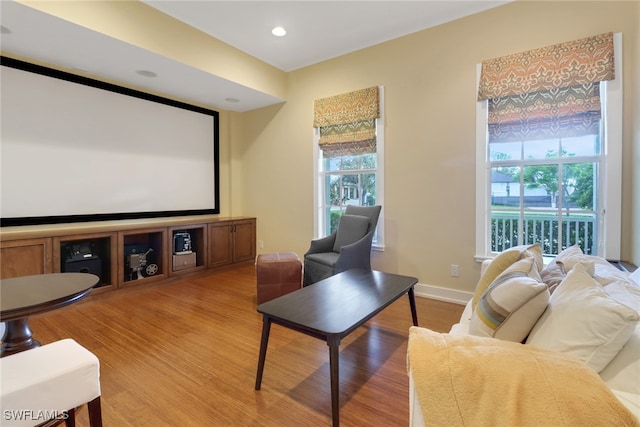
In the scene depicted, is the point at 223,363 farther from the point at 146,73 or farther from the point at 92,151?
the point at 146,73

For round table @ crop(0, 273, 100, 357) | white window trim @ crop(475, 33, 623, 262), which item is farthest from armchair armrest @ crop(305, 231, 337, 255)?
white window trim @ crop(475, 33, 623, 262)

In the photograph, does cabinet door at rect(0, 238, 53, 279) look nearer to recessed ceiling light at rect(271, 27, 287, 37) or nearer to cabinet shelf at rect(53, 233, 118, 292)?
cabinet shelf at rect(53, 233, 118, 292)

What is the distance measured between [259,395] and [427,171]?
2730 millimetres

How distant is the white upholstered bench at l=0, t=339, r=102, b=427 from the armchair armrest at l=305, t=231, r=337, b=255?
2.44m

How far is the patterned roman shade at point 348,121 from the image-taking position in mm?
3701

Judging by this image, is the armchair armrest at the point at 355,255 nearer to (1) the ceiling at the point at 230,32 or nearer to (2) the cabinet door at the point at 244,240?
(2) the cabinet door at the point at 244,240

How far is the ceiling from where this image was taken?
104 inches

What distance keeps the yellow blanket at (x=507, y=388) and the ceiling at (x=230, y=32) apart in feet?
10.5

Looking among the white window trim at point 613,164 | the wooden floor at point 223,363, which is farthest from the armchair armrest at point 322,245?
the white window trim at point 613,164

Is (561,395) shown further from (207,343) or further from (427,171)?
(427,171)

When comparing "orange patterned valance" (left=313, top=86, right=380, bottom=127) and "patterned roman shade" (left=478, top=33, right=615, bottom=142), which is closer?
"patterned roman shade" (left=478, top=33, right=615, bottom=142)

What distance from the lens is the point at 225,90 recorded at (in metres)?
4.01

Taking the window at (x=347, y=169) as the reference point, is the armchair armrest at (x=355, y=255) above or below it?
below

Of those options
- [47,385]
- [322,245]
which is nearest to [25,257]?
[47,385]
